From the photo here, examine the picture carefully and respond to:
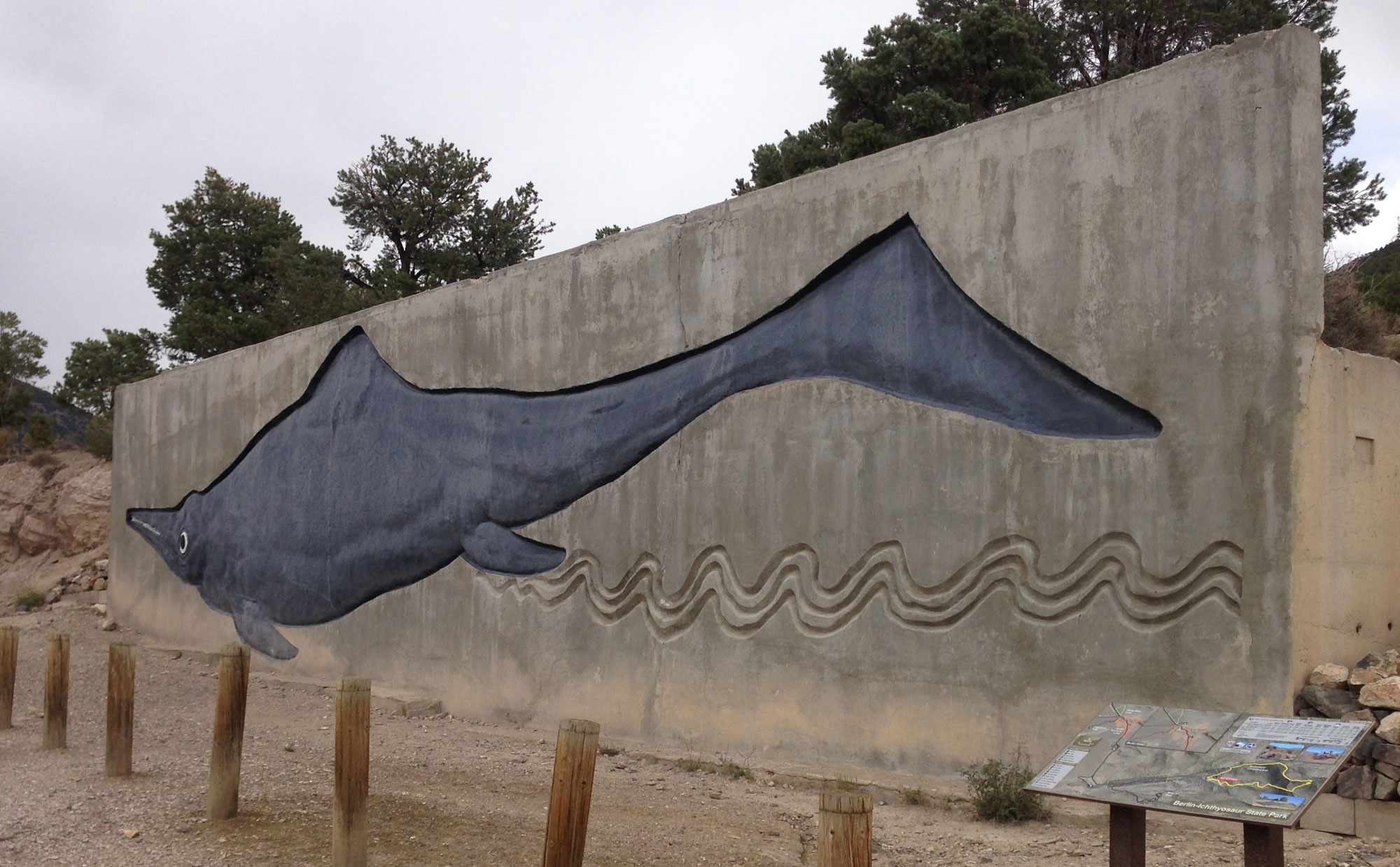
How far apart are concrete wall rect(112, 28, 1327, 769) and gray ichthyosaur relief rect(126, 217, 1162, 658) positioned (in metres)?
0.14

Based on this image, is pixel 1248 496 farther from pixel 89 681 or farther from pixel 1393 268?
pixel 1393 268

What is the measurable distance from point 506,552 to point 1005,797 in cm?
480

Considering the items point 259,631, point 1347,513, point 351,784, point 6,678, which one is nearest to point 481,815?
point 351,784

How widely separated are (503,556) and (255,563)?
427cm

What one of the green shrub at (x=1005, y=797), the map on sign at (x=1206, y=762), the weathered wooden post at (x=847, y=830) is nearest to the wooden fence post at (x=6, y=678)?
the green shrub at (x=1005, y=797)

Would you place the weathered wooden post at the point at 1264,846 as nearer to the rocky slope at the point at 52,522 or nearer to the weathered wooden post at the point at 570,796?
the weathered wooden post at the point at 570,796

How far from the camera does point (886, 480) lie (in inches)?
271

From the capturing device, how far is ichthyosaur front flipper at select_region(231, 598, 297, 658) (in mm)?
11859

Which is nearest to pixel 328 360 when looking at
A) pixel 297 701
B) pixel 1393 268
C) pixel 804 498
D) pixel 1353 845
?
pixel 297 701

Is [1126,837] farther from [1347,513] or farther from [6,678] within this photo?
[6,678]

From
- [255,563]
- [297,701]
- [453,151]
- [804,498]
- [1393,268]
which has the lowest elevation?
[297,701]

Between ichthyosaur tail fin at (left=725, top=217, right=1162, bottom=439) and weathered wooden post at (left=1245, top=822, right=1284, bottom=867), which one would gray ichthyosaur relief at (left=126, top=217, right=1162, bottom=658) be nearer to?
ichthyosaur tail fin at (left=725, top=217, right=1162, bottom=439)

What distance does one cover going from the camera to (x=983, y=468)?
6.42 meters

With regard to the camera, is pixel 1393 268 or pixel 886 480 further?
pixel 1393 268
